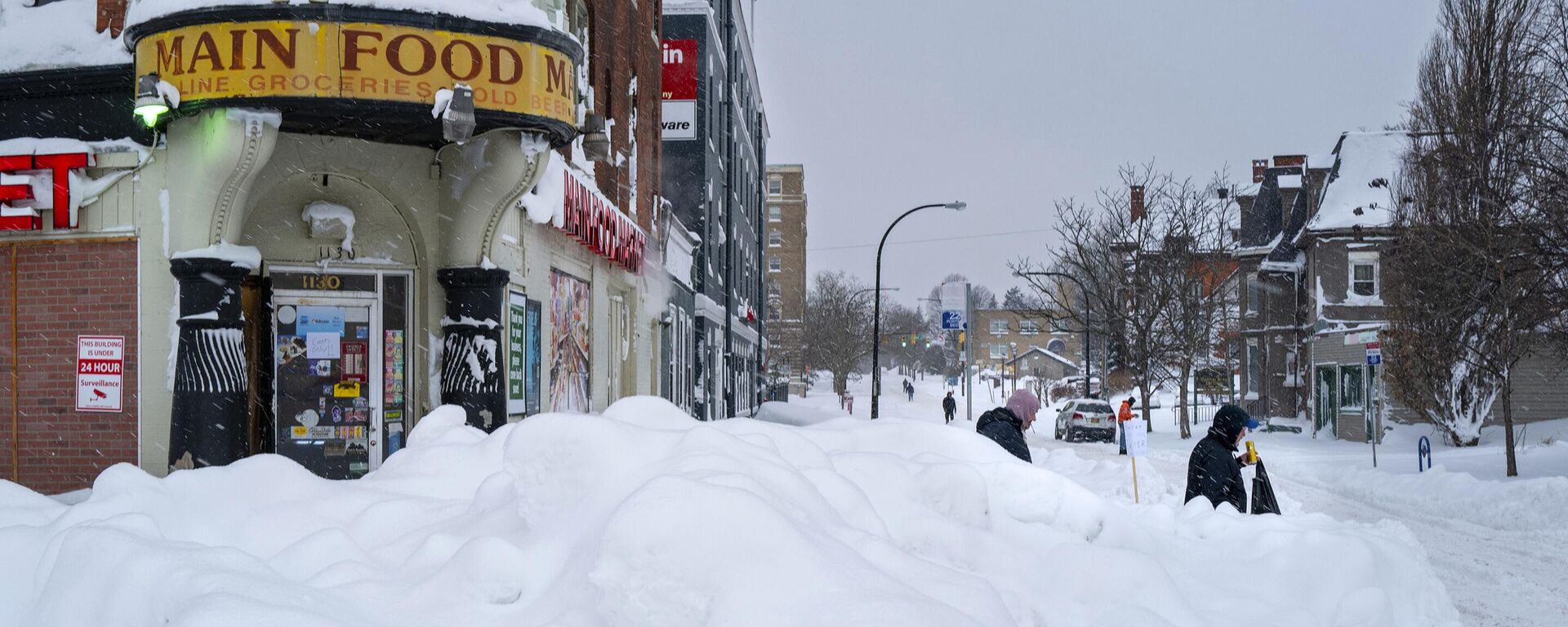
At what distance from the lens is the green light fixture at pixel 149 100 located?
10766 millimetres

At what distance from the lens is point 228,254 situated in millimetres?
11367

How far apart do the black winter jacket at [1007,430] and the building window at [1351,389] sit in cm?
3056

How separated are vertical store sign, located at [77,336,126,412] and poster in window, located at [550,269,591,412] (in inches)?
221

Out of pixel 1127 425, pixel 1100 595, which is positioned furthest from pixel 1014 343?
pixel 1100 595

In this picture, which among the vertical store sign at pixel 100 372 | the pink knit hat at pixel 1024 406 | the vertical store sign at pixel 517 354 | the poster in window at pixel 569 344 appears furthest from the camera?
the poster in window at pixel 569 344

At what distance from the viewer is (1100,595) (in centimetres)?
534

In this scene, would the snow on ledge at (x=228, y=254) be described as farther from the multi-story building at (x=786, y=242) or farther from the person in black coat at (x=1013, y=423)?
Answer: the multi-story building at (x=786, y=242)

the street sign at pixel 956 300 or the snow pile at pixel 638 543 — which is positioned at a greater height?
the street sign at pixel 956 300

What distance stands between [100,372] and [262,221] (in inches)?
81.4

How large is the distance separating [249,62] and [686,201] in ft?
91.1

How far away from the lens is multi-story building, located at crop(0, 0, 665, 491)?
10.9 m

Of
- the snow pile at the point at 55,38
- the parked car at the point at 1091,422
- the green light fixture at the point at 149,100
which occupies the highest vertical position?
the snow pile at the point at 55,38

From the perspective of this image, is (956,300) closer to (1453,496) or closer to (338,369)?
(1453,496)

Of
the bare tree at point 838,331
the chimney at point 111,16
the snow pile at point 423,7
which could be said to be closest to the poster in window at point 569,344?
the snow pile at point 423,7
